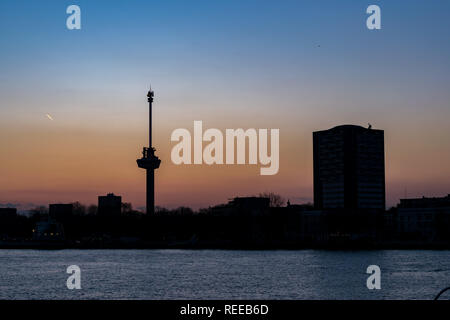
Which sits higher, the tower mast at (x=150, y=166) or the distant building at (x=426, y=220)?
the tower mast at (x=150, y=166)

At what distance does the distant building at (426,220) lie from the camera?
152875 millimetres

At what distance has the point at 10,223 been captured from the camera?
611 feet

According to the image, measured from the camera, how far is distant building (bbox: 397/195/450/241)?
152875 millimetres

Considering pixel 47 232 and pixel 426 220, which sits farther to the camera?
pixel 426 220

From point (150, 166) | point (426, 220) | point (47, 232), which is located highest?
point (150, 166)

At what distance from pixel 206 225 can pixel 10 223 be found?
190 ft

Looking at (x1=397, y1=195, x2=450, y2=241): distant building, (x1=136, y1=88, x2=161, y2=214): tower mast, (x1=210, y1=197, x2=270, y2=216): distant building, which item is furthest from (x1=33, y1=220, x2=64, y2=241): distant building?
(x1=397, y1=195, x2=450, y2=241): distant building

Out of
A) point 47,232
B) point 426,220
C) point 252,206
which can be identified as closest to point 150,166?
point 252,206

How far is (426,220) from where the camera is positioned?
15850 centimetres

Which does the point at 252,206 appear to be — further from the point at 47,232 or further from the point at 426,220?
the point at 47,232


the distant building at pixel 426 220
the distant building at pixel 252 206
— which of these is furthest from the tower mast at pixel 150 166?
the distant building at pixel 426 220

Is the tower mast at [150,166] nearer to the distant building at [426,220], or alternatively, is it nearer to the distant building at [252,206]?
the distant building at [252,206]

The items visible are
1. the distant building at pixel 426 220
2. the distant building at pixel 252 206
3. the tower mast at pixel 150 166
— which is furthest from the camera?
the tower mast at pixel 150 166

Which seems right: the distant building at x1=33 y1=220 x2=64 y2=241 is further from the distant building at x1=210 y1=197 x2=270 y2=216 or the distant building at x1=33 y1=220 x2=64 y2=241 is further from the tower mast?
the distant building at x1=210 y1=197 x2=270 y2=216
